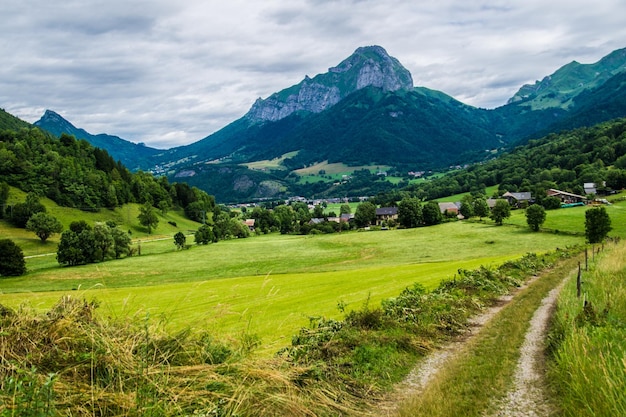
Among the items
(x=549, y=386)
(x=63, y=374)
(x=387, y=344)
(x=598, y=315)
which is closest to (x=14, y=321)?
(x=63, y=374)

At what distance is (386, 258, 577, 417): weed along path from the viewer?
29.1 feet

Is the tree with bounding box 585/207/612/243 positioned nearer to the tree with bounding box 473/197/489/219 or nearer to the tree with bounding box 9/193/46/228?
the tree with bounding box 473/197/489/219

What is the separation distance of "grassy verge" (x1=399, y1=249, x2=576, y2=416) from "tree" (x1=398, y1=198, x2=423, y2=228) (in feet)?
337

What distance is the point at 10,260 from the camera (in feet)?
230

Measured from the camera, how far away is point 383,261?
229ft

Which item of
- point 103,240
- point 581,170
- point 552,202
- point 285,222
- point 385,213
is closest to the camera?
point 103,240

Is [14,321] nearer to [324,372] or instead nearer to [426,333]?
[324,372]

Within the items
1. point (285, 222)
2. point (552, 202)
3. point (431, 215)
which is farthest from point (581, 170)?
point (285, 222)

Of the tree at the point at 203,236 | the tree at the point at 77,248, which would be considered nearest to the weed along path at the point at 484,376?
the tree at the point at 77,248

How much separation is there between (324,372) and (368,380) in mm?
1343

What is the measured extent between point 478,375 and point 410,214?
110594 mm

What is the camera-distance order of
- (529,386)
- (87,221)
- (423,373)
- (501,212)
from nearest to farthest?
(529,386), (423,373), (501,212), (87,221)

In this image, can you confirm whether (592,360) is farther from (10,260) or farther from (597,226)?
(10,260)

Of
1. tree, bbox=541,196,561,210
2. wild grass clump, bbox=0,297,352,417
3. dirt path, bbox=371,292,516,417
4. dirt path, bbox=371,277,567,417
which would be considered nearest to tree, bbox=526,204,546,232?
tree, bbox=541,196,561,210
